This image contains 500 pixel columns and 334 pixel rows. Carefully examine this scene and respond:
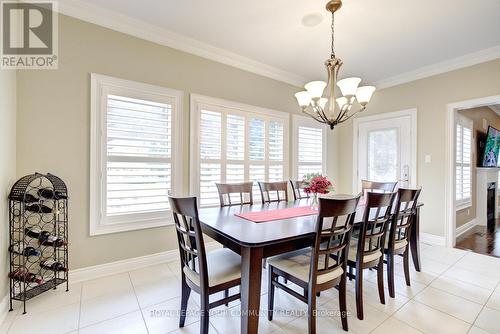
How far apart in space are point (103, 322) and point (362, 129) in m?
4.61

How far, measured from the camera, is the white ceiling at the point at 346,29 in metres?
2.29

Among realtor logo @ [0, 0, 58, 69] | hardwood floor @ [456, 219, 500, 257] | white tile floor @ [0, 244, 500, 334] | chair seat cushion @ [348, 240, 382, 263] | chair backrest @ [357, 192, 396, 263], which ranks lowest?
white tile floor @ [0, 244, 500, 334]

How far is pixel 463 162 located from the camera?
3.89 meters

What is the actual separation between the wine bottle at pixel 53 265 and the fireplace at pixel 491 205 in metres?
6.83

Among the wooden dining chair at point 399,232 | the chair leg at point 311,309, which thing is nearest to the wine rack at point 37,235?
the chair leg at point 311,309

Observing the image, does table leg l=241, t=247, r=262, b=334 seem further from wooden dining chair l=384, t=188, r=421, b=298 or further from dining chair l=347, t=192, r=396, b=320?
wooden dining chair l=384, t=188, r=421, b=298

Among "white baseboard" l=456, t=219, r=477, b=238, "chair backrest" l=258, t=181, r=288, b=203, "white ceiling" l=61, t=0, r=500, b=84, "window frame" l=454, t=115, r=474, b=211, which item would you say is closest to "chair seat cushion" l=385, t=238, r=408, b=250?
"chair backrest" l=258, t=181, r=288, b=203

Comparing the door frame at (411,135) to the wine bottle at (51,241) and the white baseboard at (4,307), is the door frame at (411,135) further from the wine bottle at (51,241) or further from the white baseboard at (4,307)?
the white baseboard at (4,307)

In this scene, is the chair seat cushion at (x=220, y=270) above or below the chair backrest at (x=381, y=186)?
below

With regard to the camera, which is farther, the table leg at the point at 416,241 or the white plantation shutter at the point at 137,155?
the table leg at the point at 416,241

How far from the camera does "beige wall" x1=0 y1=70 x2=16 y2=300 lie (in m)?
1.80

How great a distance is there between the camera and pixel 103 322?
5.80 ft

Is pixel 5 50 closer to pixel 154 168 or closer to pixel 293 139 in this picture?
pixel 154 168

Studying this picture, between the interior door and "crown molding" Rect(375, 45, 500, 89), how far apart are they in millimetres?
616
